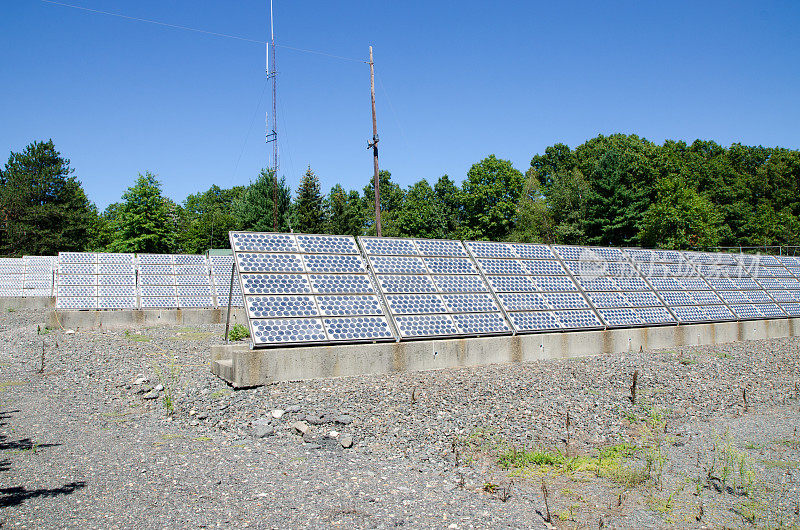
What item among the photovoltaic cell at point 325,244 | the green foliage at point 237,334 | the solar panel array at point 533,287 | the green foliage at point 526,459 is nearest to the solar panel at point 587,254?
the solar panel array at point 533,287

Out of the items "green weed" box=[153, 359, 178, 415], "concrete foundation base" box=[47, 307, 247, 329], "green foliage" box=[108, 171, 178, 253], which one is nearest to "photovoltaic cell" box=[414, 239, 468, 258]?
"green weed" box=[153, 359, 178, 415]

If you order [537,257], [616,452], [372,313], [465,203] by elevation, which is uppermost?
[465,203]

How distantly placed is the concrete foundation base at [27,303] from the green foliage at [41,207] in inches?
1383

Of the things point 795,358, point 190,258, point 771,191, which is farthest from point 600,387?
point 771,191

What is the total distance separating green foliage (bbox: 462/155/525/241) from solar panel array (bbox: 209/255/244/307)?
1713 inches

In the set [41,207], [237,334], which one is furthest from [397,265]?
[41,207]

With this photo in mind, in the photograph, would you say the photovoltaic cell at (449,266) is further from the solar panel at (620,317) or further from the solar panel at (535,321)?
the solar panel at (620,317)

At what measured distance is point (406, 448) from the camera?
24.5ft

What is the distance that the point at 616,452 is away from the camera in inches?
292

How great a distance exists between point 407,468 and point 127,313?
19.6m

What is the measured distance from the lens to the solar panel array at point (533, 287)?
14344 mm

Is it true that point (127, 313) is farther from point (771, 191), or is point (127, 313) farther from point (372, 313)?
point (771, 191)

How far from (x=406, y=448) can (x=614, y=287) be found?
11.9 m

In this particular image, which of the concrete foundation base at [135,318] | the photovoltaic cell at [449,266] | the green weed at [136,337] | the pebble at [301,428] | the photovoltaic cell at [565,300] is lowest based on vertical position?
the pebble at [301,428]
